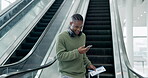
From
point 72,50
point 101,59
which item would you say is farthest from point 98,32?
point 72,50

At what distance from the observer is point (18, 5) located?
7.55 metres

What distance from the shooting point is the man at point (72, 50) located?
230 cm

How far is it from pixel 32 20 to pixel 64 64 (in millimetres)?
5422

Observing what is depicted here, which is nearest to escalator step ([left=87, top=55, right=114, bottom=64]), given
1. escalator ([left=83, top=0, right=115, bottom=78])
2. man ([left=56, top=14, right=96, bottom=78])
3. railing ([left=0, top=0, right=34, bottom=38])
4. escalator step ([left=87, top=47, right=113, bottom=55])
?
escalator ([left=83, top=0, right=115, bottom=78])

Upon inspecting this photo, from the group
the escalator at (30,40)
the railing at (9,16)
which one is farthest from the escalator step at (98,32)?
the railing at (9,16)

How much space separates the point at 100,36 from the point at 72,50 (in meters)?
4.13

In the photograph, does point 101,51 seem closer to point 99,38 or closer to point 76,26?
point 99,38

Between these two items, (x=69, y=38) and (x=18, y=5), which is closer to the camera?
(x=69, y=38)

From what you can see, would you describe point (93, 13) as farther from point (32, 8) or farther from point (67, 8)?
point (32, 8)

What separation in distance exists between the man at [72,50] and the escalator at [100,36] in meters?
2.34

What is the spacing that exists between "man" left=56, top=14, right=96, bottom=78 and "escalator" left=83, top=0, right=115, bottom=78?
7.69 ft

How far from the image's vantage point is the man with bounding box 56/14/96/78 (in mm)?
2300

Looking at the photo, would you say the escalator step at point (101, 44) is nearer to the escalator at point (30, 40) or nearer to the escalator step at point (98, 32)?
the escalator step at point (98, 32)

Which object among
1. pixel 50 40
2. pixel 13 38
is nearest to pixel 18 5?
pixel 13 38
